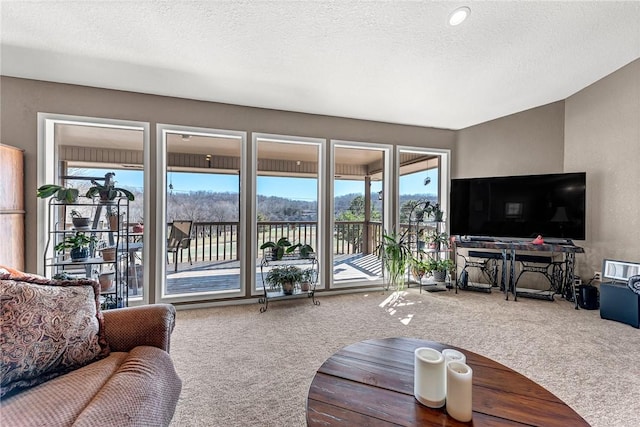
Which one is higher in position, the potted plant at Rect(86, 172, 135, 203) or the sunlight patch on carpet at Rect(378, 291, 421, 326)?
the potted plant at Rect(86, 172, 135, 203)

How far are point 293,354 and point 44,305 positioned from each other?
161 centimetres

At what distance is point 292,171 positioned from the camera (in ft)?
12.8

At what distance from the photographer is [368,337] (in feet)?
8.54

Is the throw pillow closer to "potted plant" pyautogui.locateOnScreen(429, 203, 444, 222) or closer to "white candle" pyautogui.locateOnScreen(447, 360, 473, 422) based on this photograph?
"white candle" pyautogui.locateOnScreen(447, 360, 473, 422)

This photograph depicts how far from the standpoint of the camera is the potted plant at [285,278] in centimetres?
340

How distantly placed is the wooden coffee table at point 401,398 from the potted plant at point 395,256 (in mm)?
2481

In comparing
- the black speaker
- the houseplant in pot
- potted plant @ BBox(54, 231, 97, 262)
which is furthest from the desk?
potted plant @ BBox(54, 231, 97, 262)

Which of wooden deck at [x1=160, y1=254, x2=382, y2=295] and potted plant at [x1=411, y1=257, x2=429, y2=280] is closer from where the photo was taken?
wooden deck at [x1=160, y1=254, x2=382, y2=295]

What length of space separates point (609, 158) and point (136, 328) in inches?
191

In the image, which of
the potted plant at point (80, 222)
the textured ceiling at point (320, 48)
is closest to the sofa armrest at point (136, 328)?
the potted plant at point (80, 222)

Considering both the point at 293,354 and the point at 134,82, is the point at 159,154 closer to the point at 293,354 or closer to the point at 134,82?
the point at 134,82

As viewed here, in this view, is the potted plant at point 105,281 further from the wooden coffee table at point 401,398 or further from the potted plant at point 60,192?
the wooden coffee table at point 401,398

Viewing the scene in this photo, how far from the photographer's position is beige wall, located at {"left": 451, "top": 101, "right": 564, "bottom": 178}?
3904 millimetres

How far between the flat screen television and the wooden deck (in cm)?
147
